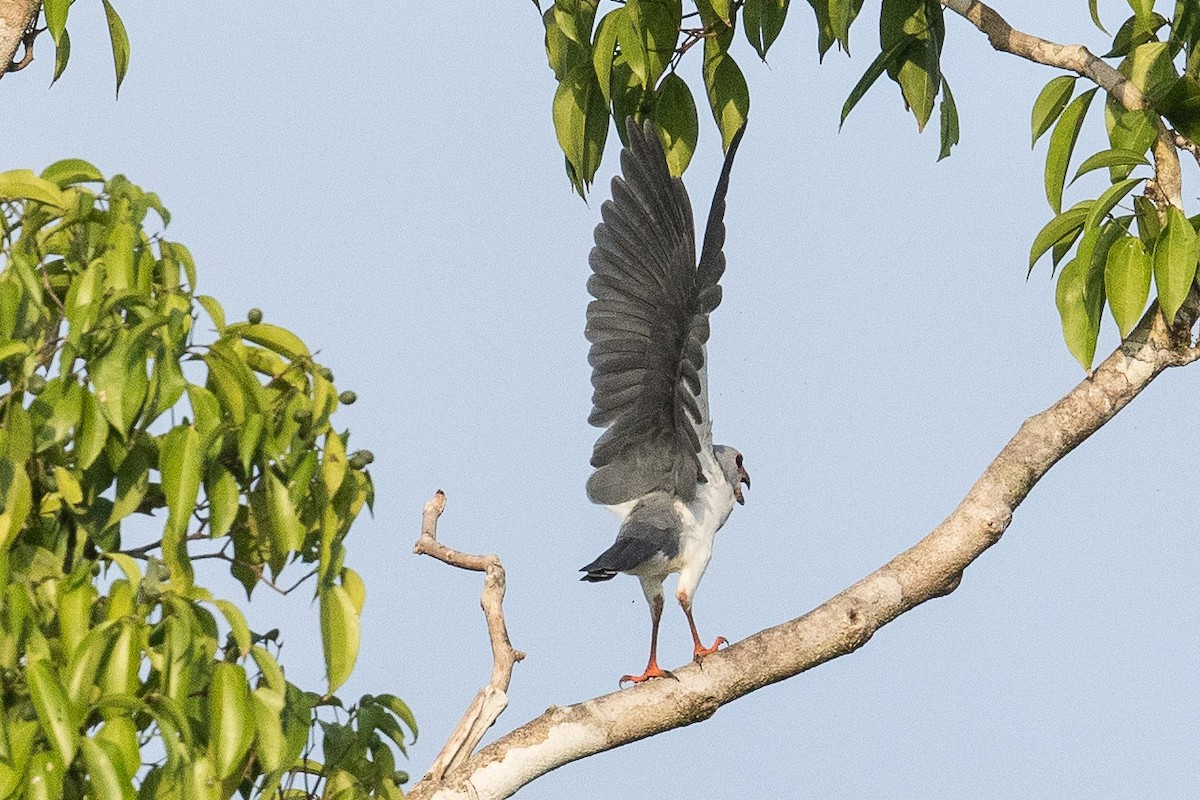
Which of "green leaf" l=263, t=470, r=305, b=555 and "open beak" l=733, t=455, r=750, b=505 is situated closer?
"green leaf" l=263, t=470, r=305, b=555

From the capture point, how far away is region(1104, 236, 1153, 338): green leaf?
11.7 ft

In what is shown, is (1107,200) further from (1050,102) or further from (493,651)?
(493,651)

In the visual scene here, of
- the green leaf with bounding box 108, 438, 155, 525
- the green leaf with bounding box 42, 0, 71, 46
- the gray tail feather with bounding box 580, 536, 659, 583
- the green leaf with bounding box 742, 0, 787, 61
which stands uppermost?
the green leaf with bounding box 742, 0, 787, 61

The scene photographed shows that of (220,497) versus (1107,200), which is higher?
(1107,200)

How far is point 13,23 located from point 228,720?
2.04 metres

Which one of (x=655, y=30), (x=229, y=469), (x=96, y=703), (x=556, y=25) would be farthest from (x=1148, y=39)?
(x=96, y=703)

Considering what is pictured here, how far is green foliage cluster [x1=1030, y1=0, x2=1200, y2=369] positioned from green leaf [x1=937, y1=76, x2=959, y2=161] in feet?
1.45

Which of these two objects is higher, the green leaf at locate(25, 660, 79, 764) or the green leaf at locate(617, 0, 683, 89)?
the green leaf at locate(617, 0, 683, 89)

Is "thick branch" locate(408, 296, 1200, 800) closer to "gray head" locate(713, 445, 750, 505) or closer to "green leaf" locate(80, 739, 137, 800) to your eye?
"gray head" locate(713, 445, 750, 505)

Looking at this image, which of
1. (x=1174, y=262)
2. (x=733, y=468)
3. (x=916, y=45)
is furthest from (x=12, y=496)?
(x=733, y=468)

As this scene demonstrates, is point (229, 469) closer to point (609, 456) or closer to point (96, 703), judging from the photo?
point (96, 703)

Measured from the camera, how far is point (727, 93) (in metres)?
4.38

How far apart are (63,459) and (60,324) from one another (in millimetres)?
251

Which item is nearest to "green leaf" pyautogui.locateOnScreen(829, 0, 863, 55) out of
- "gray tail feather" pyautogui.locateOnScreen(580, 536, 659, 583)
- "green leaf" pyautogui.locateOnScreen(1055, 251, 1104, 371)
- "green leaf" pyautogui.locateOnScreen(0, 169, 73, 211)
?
"green leaf" pyautogui.locateOnScreen(1055, 251, 1104, 371)
